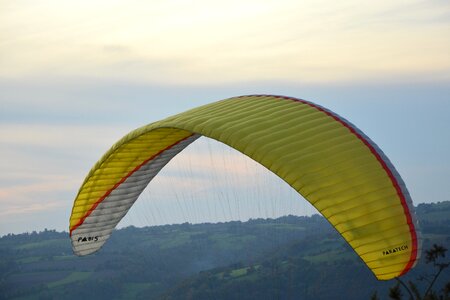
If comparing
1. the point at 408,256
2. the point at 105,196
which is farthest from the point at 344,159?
the point at 105,196

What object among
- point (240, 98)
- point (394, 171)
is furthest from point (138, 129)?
point (394, 171)

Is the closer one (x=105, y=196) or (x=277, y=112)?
(x=277, y=112)

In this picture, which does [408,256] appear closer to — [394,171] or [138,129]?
[394,171]

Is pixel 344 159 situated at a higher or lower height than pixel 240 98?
lower

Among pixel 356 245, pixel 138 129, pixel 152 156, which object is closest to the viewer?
pixel 356 245

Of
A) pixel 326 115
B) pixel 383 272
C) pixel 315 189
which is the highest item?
pixel 326 115

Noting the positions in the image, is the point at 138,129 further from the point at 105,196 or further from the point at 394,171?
the point at 394,171

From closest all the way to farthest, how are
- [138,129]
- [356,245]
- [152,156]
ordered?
[356,245] < [138,129] < [152,156]
